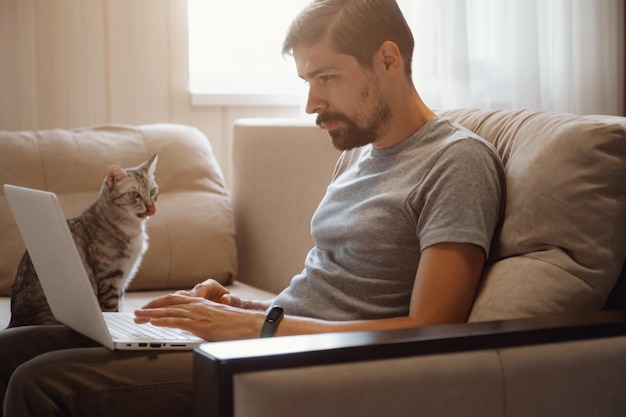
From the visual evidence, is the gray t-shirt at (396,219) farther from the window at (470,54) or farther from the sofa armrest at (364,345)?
→ the window at (470,54)

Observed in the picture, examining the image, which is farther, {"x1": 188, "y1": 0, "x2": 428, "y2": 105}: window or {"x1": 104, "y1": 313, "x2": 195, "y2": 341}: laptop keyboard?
{"x1": 188, "y1": 0, "x2": 428, "y2": 105}: window

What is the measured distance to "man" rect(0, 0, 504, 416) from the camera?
146 cm

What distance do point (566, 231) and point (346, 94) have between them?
492 millimetres

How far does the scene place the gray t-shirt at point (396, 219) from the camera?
1508mm

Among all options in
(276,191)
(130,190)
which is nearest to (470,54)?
(276,191)

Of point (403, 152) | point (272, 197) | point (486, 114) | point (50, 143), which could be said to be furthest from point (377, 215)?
point (50, 143)

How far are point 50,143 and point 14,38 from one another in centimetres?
53

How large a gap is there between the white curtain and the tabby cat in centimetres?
131

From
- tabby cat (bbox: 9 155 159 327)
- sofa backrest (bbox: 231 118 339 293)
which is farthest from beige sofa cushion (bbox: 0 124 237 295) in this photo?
tabby cat (bbox: 9 155 159 327)

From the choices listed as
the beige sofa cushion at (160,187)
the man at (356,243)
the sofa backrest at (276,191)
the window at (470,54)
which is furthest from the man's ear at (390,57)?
the window at (470,54)

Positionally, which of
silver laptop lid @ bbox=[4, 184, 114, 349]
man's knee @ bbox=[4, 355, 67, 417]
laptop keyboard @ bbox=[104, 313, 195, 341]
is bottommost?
man's knee @ bbox=[4, 355, 67, 417]

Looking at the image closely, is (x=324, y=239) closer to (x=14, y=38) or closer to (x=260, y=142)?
(x=260, y=142)

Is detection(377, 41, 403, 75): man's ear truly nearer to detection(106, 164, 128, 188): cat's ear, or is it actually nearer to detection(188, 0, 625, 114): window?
detection(106, 164, 128, 188): cat's ear

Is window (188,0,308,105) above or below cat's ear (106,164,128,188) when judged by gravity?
above
